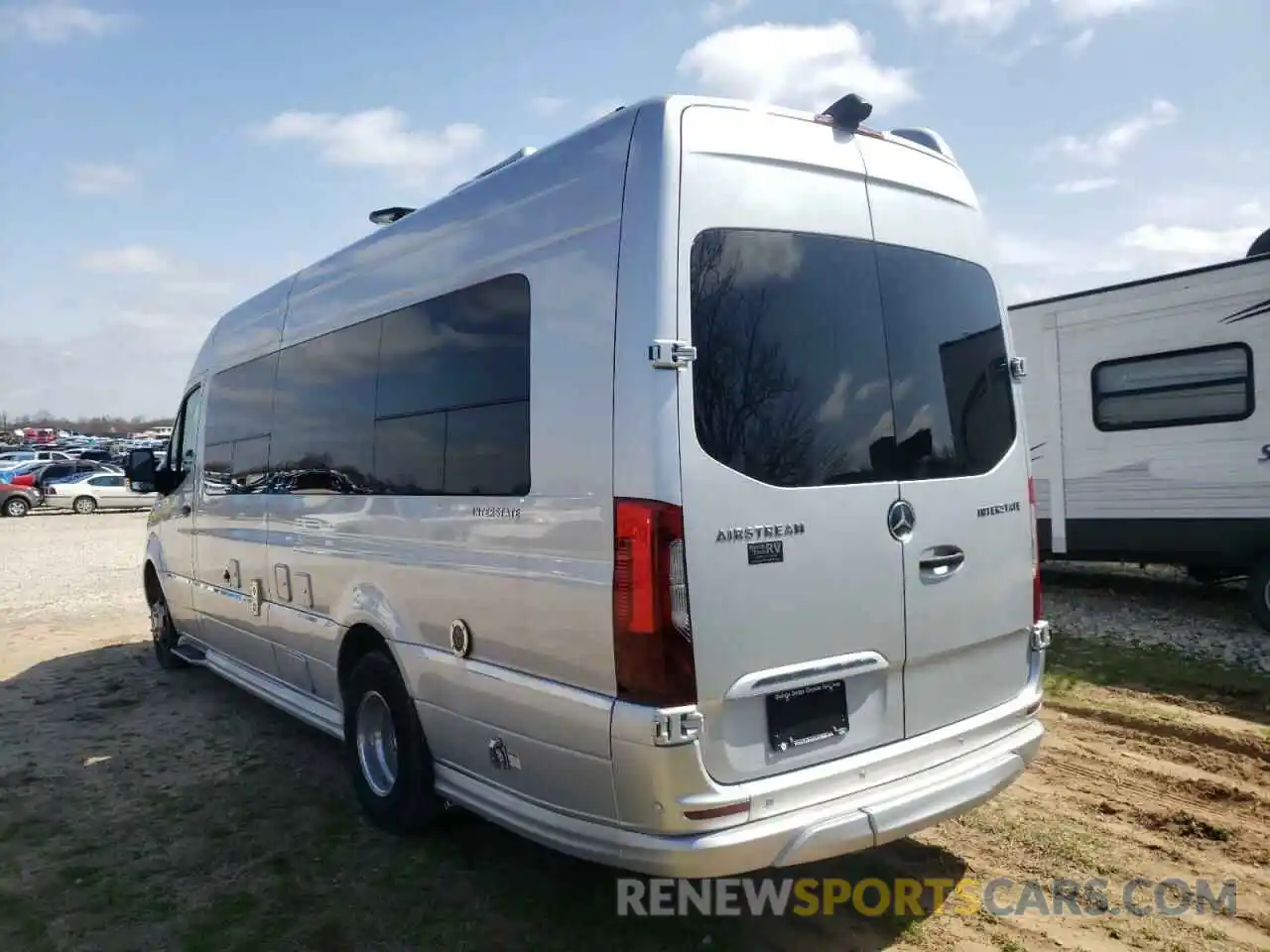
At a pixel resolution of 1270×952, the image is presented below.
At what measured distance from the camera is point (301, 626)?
5246 mm

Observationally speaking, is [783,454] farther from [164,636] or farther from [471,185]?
[164,636]

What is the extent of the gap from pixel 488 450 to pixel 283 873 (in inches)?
84.2

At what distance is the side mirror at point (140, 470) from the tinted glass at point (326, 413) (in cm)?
253

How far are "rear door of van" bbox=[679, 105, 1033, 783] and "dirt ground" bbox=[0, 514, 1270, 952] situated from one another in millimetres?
842

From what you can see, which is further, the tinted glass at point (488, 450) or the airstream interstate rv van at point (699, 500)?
the tinted glass at point (488, 450)

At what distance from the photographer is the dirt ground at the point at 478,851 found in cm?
361

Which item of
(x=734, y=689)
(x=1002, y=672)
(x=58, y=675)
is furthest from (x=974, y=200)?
(x=58, y=675)

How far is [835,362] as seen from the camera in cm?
338

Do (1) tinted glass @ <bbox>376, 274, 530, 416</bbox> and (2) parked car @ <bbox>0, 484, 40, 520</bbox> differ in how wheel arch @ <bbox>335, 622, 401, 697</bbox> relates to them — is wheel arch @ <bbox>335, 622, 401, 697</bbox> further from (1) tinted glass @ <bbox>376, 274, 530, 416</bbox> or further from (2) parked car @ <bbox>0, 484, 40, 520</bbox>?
(2) parked car @ <bbox>0, 484, 40, 520</bbox>

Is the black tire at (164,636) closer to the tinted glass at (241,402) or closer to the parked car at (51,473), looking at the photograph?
the tinted glass at (241,402)

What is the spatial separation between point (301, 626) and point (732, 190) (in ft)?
11.2

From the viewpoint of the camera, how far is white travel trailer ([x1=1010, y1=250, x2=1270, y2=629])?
8273 millimetres

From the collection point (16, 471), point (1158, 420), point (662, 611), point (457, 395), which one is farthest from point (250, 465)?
point (16, 471)

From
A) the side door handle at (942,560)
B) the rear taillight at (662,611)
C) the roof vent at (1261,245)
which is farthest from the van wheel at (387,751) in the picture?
the roof vent at (1261,245)
